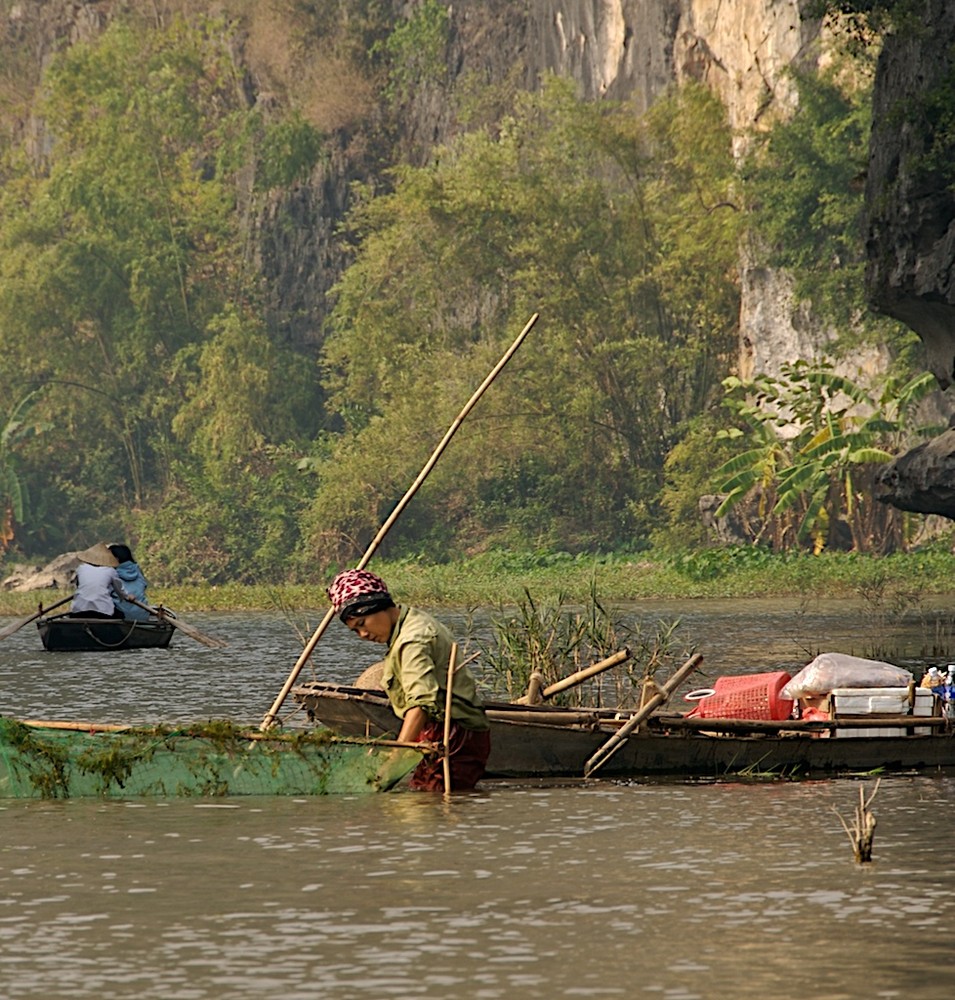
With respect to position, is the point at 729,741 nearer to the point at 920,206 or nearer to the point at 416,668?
the point at 416,668

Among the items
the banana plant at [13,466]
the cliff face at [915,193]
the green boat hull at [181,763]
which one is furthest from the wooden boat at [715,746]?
the banana plant at [13,466]

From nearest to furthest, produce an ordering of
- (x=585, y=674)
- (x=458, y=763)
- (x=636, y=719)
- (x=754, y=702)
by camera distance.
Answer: (x=458, y=763) → (x=636, y=719) → (x=585, y=674) → (x=754, y=702)

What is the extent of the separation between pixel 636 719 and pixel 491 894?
3.82 m

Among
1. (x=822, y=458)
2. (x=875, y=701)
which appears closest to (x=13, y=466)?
(x=822, y=458)

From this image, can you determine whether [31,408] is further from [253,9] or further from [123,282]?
[253,9]

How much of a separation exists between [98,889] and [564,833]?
9.53ft

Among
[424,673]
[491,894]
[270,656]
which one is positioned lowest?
[491,894]

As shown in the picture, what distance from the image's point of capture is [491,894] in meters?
10.2

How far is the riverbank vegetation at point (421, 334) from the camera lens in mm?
45312

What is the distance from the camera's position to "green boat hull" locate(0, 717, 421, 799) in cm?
1326

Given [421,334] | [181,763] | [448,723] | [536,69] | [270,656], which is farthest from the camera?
[536,69]

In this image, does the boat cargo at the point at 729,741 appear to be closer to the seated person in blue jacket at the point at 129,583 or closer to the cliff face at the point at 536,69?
the seated person in blue jacket at the point at 129,583

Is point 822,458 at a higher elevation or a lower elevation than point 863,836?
higher

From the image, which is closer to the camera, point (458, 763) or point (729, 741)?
point (458, 763)
